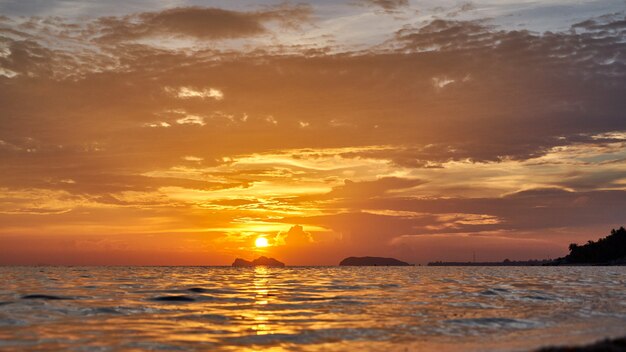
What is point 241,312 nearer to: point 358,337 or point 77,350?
point 358,337

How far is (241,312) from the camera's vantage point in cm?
4031

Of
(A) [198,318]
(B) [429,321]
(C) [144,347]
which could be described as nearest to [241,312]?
(A) [198,318]

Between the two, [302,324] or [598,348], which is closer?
[598,348]

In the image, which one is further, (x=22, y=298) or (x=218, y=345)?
(x=22, y=298)

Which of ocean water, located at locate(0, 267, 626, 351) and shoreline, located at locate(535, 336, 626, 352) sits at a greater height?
shoreline, located at locate(535, 336, 626, 352)

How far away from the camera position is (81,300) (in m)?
48.5

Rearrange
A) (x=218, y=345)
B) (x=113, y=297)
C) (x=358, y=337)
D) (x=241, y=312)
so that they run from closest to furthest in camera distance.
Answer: (x=218, y=345)
(x=358, y=337)
(x=241, y=312)
(x=113, y=297)

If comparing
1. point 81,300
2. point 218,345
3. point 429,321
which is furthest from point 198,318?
point 81,300

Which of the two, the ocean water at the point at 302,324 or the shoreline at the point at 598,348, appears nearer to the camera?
the shoreline at the point at 598,348

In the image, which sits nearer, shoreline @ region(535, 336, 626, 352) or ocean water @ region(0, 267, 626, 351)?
shoreline @ region(535, 336, 626, 352)

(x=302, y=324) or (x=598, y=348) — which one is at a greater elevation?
(x=598, y=348)

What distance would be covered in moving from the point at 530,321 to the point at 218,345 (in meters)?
18.4

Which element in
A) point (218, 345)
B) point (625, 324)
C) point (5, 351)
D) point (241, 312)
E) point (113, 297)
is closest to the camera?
point (5, 351)

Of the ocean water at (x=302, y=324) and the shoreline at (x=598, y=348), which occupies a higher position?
the shoreline at (x=598, y=348)
